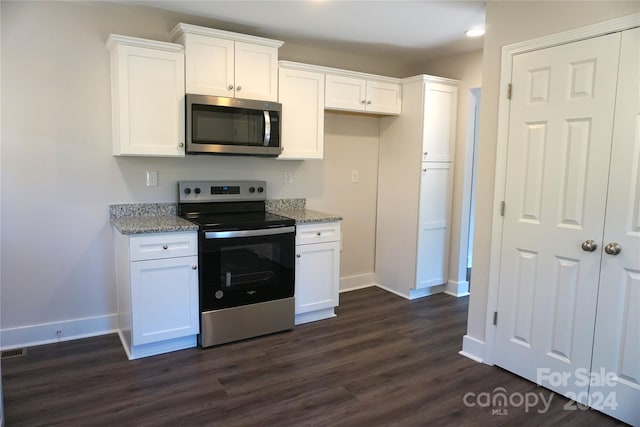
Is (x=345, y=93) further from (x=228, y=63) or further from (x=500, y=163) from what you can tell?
(x=500, y=163)

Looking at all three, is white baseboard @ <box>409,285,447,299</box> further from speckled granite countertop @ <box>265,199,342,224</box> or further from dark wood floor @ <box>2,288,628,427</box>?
speckled granite countertop @ <box>265,199,342,224</box>

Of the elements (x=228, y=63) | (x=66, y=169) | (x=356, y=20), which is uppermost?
(x=356, y=20)

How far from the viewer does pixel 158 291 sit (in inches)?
111

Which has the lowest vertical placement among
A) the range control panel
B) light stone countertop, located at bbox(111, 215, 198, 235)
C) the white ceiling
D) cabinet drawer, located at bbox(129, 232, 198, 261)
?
cabinet drawer, located at bbox(129, 232, 198, 261)

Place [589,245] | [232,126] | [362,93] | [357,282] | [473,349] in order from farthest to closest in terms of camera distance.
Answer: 1. [357,282]
2. [362,93]
3. [232,126]
4. [473,349]
5. [589,245]

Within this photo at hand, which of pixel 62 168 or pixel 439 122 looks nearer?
pixel 62 168

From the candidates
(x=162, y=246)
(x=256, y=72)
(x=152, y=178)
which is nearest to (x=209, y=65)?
Answer: (x=256, y=72)

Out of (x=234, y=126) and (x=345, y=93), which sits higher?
(x=345, y=93)

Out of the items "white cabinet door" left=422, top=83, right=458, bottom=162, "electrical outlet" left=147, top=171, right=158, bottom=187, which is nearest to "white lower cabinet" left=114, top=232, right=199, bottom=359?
"electrical outlet" left=147, top=171, right=158, bottom=187

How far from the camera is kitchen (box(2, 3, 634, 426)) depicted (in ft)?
9.27

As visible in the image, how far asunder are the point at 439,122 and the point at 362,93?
0.79m

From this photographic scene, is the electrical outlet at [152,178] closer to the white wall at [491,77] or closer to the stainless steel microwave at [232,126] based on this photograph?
the stainless steel microwave at [232,126]

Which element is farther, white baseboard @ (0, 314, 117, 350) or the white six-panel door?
white baseboard @ (0, 314, 117, 350)

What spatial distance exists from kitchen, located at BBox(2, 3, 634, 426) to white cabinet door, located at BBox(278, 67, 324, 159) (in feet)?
2.46
